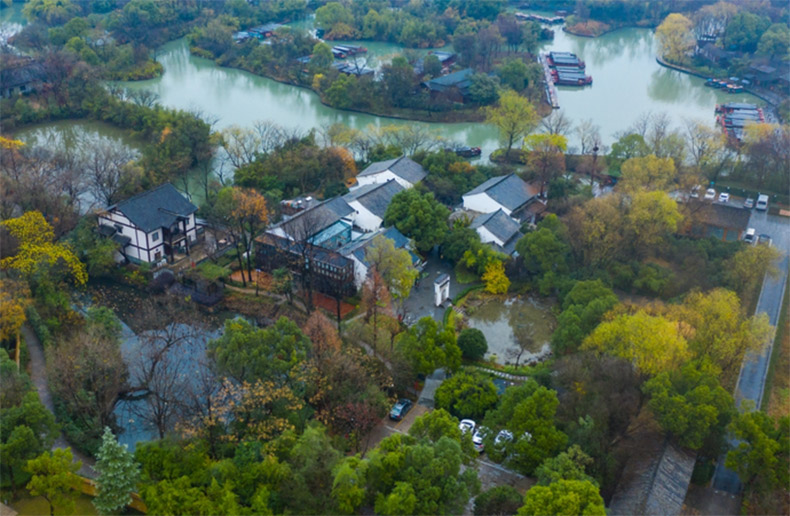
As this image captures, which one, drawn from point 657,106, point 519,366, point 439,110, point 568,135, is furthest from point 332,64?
point 519,366

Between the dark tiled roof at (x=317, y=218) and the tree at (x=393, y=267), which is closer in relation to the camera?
the tree at (x=393, y=267)

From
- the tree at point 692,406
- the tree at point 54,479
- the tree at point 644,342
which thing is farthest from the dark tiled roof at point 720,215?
the tree at point 54,479

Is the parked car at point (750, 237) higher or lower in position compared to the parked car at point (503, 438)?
lower

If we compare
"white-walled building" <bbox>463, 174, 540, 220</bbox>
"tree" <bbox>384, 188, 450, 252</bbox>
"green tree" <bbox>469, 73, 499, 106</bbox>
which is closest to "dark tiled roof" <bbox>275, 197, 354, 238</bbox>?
"tree" <bbox>384, 188, 450, 252</bbox>

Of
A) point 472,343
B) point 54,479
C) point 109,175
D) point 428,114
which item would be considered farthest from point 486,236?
point 428,114

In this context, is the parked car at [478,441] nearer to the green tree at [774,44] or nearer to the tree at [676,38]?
the green tree at [774,44]

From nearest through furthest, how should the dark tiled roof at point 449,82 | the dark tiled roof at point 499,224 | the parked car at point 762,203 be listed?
1. the dark tiled roof at point 499,224
2. the parked car at point 762,203
3. the dark tiled roof at point 449,82

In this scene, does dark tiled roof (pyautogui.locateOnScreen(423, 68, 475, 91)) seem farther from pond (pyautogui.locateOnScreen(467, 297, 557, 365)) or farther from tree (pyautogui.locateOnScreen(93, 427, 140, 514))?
tree (pyautogui.locateOnScreen(93, 427, 140, 514))

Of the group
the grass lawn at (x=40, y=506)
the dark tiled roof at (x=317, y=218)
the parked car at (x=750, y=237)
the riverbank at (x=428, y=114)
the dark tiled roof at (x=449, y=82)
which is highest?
the dark tiled roof at (x=317, y=218)
